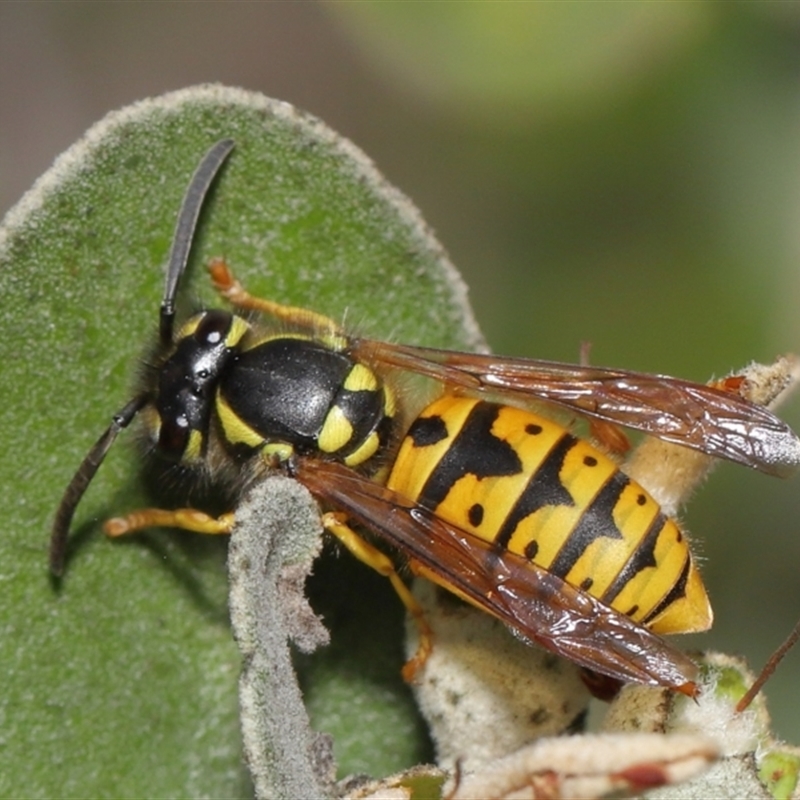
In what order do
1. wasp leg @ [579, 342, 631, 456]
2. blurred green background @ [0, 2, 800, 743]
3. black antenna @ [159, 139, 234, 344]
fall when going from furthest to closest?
blurred green background @ [0, 2, 800, 743]
wasp leg @ [579, 342, 631, 456]
black antenna @ [159, 139, 234, 344]

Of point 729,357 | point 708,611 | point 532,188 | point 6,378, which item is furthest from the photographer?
point 532,188

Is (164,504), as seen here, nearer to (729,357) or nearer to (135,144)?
(135,144)

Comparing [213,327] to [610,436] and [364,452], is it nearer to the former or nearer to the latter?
[364,452]

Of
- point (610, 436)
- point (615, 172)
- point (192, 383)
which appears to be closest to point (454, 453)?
point (610, 436)

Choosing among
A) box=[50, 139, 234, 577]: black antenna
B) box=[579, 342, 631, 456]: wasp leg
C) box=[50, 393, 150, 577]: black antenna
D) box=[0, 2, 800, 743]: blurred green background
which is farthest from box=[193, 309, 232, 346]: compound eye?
box=[0, 2, 800, 743]: blurred green background

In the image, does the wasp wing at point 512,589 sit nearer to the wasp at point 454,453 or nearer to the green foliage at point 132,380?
the wasp at point 454,453

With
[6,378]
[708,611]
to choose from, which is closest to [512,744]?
[708,611]

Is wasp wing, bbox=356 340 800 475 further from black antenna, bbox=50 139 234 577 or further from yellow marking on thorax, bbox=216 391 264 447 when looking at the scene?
black antenna, bbox=50 139 234 577
